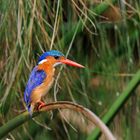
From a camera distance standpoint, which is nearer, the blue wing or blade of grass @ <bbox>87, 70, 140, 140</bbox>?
the blue wing

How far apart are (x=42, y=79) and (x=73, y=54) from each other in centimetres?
54

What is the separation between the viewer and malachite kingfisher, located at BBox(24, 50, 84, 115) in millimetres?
1227

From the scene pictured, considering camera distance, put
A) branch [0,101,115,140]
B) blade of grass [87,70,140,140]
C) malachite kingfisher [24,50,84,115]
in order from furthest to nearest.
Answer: blade of grass [87,70,140,140] → malachite kingfisher [24,50,84,115] → branch [0,101,115,140]

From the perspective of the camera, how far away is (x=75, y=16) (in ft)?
5.31

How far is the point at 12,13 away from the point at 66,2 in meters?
0.25

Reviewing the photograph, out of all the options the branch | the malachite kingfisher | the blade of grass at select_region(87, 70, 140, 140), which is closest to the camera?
the branch

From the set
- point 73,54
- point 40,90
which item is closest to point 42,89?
point 40,90

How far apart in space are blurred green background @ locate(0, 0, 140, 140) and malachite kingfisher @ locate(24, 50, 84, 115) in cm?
13

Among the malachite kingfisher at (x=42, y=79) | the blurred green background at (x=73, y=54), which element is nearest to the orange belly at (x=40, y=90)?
the malachite kingfisher at (x=42, y=79)

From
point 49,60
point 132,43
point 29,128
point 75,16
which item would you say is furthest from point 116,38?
point 49,60

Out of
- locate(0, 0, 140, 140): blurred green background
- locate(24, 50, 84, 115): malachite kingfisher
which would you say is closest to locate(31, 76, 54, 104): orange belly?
locate(24, 50, 84, 115): malachite kingfisher

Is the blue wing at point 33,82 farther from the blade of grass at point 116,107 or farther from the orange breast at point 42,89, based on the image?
the blade of grass at point 116,107

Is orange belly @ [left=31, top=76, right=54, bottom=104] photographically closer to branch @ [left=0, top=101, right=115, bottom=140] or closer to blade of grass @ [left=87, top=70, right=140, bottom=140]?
branch @ [left=0, top=101, right=115, bottom=140]

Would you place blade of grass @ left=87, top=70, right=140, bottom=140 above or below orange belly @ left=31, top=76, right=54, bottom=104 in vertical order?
below
